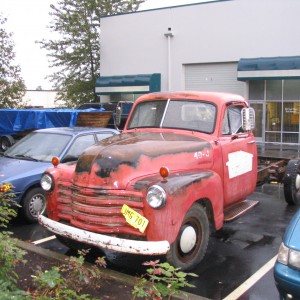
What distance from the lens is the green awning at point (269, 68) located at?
21.0m

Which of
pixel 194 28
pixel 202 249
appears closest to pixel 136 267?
pixel 202 249

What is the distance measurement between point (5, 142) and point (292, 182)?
12066 mm

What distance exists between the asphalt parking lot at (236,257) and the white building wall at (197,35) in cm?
1675

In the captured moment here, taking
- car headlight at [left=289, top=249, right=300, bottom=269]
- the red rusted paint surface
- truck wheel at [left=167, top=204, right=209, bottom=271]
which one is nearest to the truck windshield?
the red rusted paint surface

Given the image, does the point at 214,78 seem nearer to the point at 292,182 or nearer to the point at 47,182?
the point at 292,182

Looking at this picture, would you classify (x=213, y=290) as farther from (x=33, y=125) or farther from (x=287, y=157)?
(x=33, y=125)

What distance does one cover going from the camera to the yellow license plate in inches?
168

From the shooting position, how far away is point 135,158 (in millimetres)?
4660

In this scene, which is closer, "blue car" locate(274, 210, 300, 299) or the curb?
"blue car" locate(274, 210, 300, 299)

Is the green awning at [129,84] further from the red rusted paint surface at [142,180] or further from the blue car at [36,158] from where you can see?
the red rusted paint surface at [142,180]

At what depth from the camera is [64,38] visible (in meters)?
34.4

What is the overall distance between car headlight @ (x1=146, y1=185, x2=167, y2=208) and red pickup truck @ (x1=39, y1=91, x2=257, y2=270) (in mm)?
10

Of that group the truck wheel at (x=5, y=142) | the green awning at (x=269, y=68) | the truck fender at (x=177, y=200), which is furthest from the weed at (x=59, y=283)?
the green awning at (x=269, y=68)

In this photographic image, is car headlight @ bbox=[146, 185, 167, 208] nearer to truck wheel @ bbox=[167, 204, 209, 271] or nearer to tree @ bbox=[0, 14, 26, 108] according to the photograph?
truck wheel @ bbox=[167, 204, 209, 271]
